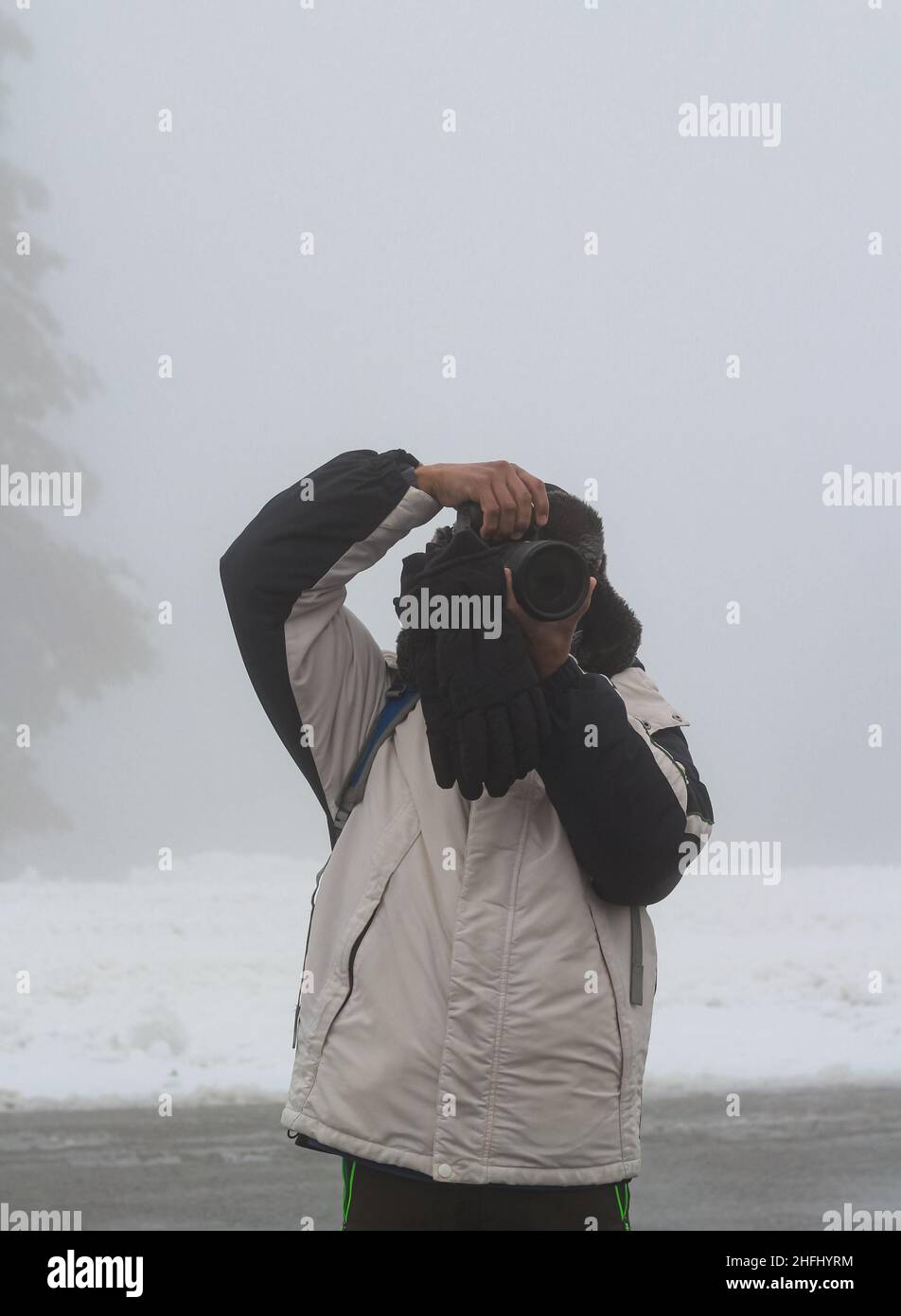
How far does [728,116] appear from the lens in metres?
3.80

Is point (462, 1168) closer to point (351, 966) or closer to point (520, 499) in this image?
point (351, 966)

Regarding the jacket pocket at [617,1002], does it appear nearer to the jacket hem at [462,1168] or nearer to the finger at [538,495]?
the jacket hem at [462,1168]

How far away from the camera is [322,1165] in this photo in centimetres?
249

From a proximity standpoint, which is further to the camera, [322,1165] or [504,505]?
[322,1165]

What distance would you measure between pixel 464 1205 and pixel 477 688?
14.0 inches

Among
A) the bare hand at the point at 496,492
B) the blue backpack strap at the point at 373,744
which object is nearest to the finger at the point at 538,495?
the bare hand at the point at 496,492

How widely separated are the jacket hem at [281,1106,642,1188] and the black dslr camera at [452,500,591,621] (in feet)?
1.25

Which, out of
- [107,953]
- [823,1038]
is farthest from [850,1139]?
[107,953]

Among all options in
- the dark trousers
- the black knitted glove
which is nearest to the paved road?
the dark trousers

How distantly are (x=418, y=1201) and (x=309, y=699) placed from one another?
37 centimetres

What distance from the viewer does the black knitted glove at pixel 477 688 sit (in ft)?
3.02

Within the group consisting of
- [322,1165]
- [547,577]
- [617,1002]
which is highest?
[547,577]

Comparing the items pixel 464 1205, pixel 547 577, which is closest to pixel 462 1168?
pixel 464 1205
